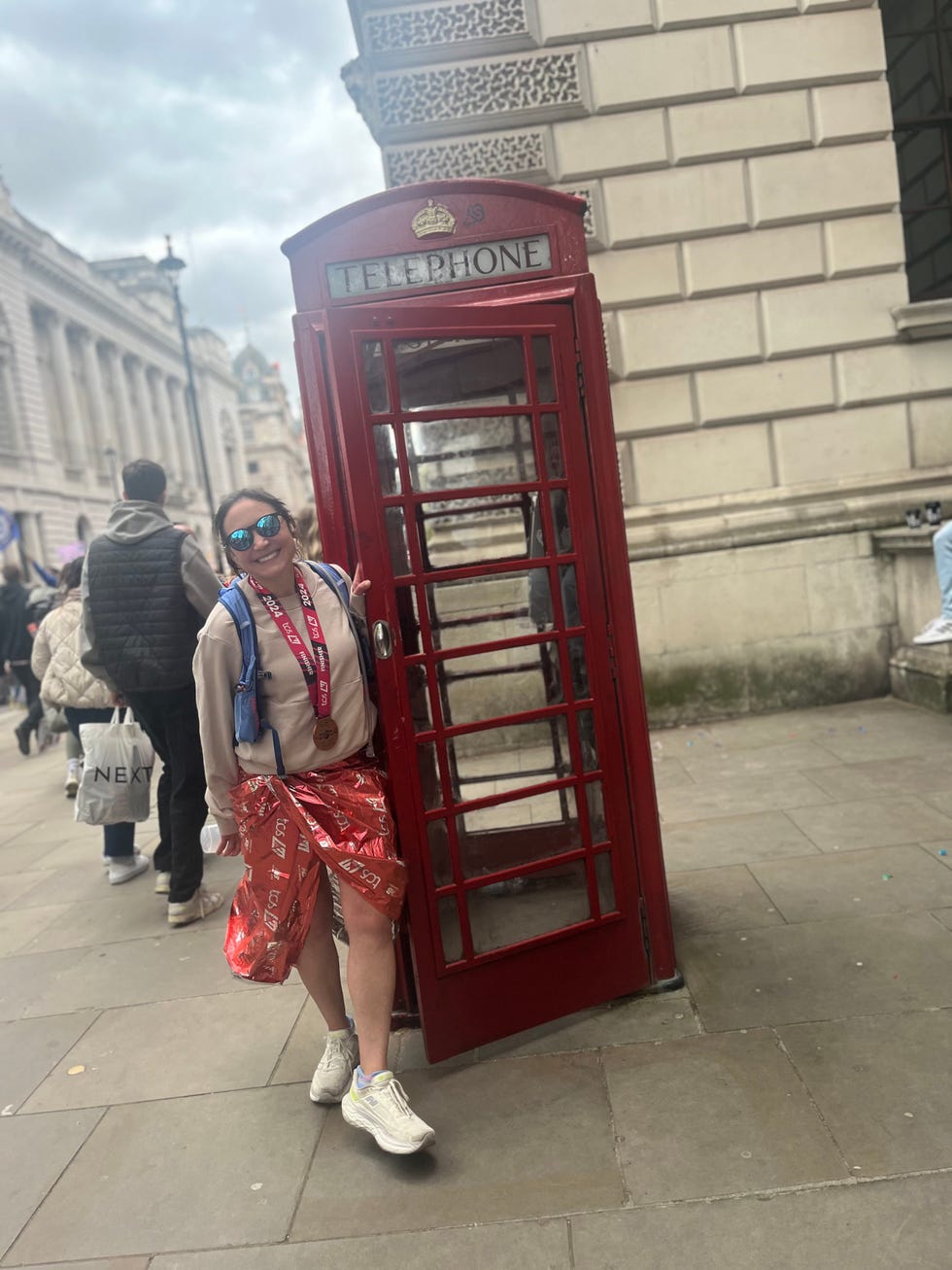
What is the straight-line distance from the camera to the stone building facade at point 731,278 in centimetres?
632

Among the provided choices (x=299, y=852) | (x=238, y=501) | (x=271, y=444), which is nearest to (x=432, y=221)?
(x=238, y=501)

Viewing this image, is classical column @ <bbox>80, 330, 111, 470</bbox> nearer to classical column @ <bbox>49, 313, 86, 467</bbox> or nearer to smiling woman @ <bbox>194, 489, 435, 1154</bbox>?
classical column @ <bbox>49, 313, 86, 467</bbox>

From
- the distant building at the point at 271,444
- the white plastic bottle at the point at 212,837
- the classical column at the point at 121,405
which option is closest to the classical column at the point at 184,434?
the classical column at the point at 121,405

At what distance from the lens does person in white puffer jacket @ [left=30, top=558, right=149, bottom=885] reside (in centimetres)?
511

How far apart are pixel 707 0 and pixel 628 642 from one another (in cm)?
571

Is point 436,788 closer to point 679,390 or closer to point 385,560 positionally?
point 385,560

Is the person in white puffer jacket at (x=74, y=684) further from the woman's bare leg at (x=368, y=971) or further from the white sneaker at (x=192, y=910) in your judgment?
the woman's bare leg at (x=368, y=971)

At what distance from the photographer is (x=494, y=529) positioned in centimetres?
329

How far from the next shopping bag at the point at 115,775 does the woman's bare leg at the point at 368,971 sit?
238cm

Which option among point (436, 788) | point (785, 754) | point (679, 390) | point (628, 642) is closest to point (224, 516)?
point (436, 788)

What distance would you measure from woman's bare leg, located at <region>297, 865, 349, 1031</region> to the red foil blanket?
2.3 inches

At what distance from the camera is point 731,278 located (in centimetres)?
652

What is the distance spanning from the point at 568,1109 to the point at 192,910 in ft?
7.93

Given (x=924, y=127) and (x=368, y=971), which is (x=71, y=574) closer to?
(x=368, y=971)
